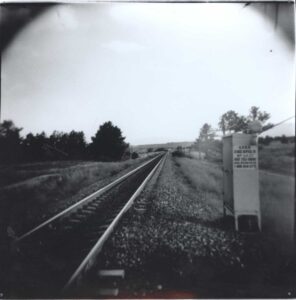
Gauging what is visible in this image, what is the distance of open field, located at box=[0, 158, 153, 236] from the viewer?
4.10 meters

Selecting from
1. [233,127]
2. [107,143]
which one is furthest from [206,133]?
[107,143]

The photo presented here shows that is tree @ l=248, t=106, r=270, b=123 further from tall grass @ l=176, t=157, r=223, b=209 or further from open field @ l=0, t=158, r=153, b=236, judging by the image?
open field @ l=0, t=158, r=153, b=236

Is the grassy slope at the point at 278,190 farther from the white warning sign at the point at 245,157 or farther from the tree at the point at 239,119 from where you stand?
the tree at the point at 239,119

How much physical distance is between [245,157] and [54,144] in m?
3.28

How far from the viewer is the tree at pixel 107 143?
4291mm

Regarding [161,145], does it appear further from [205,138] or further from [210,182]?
[210,182]

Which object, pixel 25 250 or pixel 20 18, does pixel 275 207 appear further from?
pixel 20 18

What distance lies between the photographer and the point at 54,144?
4512 mm

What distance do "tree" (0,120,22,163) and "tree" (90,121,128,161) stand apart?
1241 mm

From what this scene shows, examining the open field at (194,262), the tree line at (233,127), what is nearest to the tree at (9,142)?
the open field at (194,262)

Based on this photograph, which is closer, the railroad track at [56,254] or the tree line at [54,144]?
the railroad track at [56,254]

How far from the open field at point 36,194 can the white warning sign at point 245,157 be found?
320cm

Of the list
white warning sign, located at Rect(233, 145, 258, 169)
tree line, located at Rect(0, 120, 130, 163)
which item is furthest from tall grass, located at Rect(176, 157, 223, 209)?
tree line, located at Rect(0, 120, 130, 163)

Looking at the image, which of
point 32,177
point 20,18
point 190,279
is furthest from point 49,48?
point 190,279
